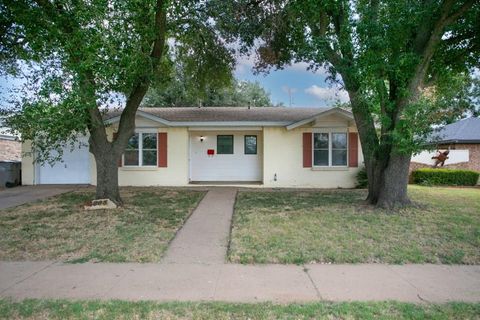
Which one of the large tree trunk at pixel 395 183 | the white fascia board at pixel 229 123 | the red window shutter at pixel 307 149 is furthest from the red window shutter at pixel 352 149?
the large tree trunk at pixel 395 183

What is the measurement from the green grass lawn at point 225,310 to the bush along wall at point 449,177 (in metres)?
13.5

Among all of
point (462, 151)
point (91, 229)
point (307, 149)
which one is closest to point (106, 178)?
point (91, 229)

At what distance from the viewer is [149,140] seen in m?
14.8

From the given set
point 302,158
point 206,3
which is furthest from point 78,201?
point 302,158

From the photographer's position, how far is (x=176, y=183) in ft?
48.6

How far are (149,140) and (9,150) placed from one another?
39.2ft

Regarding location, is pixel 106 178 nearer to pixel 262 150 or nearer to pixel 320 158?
pixel 262 150

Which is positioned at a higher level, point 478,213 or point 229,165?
Answer: point 229,165

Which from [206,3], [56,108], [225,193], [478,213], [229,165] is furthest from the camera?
[229,165]

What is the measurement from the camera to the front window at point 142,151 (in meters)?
14.8

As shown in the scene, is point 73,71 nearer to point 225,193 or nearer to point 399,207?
point 225,193

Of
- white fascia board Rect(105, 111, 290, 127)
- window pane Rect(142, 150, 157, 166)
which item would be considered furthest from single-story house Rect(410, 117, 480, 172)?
window pane Rect(142, 150, 157, 166)

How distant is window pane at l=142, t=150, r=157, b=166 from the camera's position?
14.8 metres

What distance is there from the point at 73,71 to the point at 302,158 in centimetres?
944
